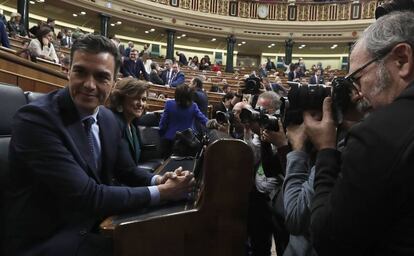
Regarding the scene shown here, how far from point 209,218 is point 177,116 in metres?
2.40

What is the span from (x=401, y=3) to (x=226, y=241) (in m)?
0.86

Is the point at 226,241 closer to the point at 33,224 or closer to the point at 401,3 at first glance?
the point at 33,224

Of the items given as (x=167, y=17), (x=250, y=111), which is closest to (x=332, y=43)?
(x=167, y=17)

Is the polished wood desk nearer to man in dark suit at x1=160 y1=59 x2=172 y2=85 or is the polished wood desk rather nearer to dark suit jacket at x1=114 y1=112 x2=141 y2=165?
dark suit jacket at x1=114 y1=112 x2=141 y2=165

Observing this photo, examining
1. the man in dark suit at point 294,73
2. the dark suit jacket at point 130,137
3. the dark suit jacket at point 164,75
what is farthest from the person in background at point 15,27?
the man in dark suit at point 294,73

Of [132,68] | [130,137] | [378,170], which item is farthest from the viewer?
[132,68]

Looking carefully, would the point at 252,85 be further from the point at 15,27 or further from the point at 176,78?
the point at 15,27

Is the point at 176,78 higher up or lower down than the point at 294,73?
lower down

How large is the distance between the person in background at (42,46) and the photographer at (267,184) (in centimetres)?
447

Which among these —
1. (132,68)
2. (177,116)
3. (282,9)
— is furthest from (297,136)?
(282,9)

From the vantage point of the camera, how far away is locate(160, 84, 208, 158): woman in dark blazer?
3438 mm

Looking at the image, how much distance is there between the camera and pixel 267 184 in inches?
63.1

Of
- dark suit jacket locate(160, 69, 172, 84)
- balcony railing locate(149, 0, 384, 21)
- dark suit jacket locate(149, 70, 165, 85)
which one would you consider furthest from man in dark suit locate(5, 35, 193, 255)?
balcony railing locate(149, 0, 384, 21)

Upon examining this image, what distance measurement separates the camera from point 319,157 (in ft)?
2.88
